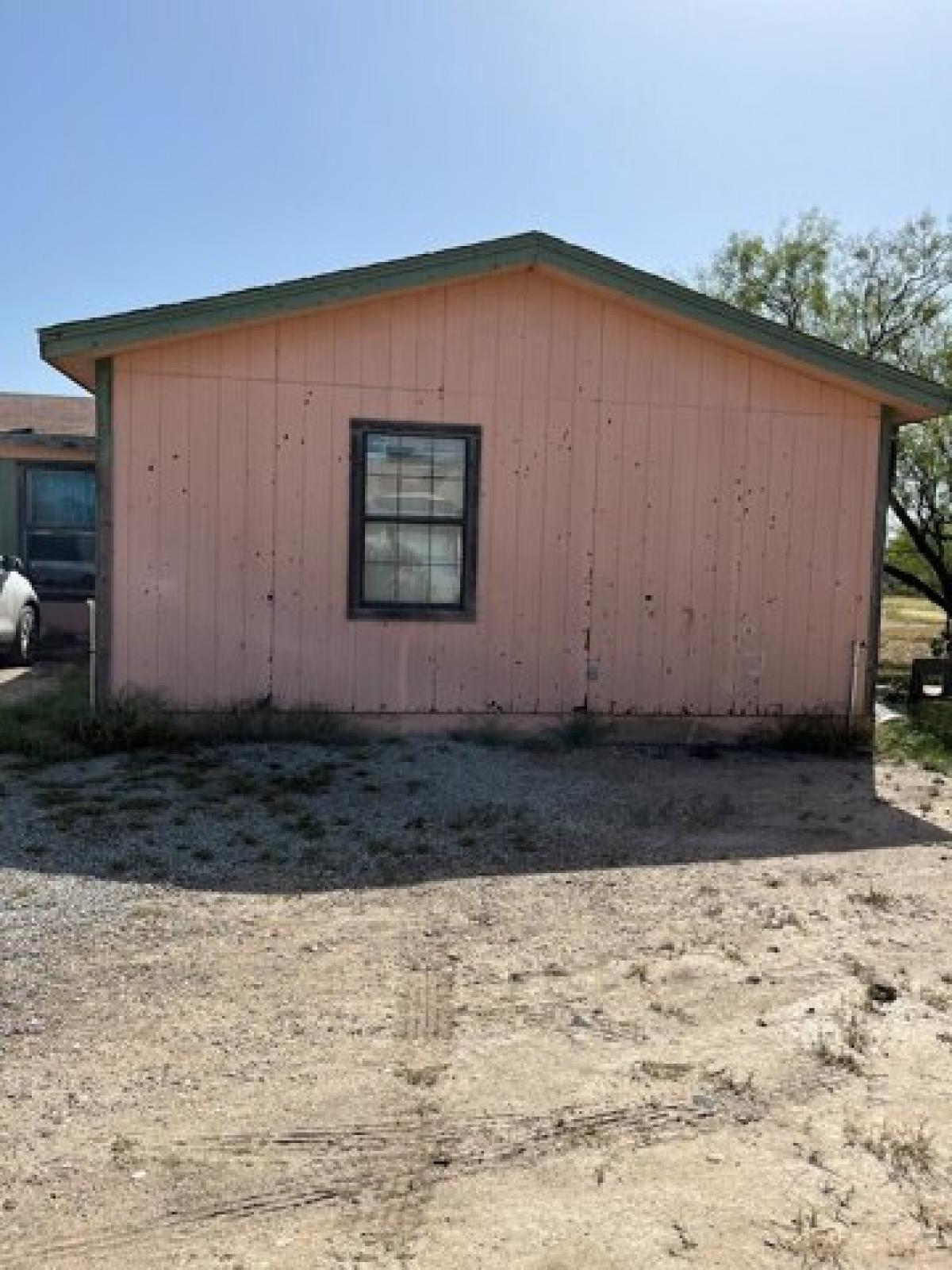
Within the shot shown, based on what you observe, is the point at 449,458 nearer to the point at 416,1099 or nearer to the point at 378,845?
the point at 378,845

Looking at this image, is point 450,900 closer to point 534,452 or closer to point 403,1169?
point 403,1169

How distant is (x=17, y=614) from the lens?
1218 cm

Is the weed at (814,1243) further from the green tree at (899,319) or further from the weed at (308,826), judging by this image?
the green tree at (899,319)

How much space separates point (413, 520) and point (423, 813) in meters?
2.61

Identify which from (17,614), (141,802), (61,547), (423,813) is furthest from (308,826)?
(61,547)

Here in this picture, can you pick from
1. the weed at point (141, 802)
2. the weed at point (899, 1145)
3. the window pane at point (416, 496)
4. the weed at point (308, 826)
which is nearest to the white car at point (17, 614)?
the window pane at point (416, 496)

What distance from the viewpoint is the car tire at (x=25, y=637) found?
12266 mm

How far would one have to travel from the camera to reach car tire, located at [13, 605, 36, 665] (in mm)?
12266

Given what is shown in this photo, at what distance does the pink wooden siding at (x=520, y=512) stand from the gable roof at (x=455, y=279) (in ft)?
0.88

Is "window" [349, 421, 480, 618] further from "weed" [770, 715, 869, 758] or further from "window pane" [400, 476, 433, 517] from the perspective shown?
"weed" [770, 715, 869, 758]

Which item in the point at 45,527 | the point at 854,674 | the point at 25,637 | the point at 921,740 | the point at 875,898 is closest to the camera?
the point at 875,898

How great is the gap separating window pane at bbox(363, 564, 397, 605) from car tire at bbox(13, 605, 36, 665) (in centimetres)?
564

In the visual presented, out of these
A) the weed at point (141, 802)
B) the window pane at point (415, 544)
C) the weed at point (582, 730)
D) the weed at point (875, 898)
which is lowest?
the weed at point (875, 898)

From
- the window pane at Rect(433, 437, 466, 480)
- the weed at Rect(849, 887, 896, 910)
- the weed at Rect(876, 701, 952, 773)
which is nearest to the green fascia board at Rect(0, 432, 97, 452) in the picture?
the window pane at Rect(433, 437, 466, 480)
